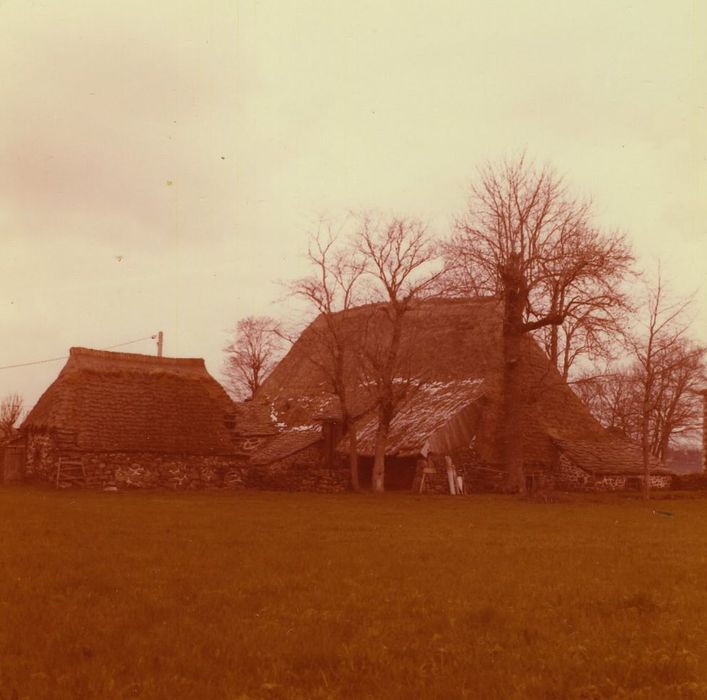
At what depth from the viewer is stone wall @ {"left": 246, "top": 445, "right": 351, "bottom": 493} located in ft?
143

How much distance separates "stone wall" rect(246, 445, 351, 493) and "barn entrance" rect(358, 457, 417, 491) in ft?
3.20

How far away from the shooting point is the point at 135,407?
144 feet

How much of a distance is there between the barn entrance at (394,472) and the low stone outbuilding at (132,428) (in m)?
6.02

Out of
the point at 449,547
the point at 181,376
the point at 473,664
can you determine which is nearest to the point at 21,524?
the point at 449,547

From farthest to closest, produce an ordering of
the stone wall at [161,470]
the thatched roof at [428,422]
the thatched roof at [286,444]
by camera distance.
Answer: the thatched roof at [286,444]
the thatched roof at [428,422]
the stone wall at [161,470]

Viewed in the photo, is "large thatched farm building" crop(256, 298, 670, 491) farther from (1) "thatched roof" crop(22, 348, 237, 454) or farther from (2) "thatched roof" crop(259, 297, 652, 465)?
(1) "thatched roof" crop(22, 348, 237, 454)

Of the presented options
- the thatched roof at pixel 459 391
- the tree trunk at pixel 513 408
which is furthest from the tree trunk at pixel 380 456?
the tree trunk at pixel 513 408

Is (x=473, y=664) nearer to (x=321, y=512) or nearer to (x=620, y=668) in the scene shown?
(x=620, y=668)

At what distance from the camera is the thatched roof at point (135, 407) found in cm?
A: 4178

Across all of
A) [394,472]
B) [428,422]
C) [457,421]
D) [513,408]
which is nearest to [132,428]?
[394,472]

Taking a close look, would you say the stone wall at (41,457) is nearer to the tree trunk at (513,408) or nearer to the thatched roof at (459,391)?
the thatched roof at (459,391)

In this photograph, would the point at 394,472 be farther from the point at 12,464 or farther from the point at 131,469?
the point at 12,464

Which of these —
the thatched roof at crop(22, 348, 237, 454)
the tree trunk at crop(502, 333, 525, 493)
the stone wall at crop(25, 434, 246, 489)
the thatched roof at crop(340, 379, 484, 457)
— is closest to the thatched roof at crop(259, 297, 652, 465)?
the thatched roof at crop(340, 379, 484, 457)

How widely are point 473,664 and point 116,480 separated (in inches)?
1412
